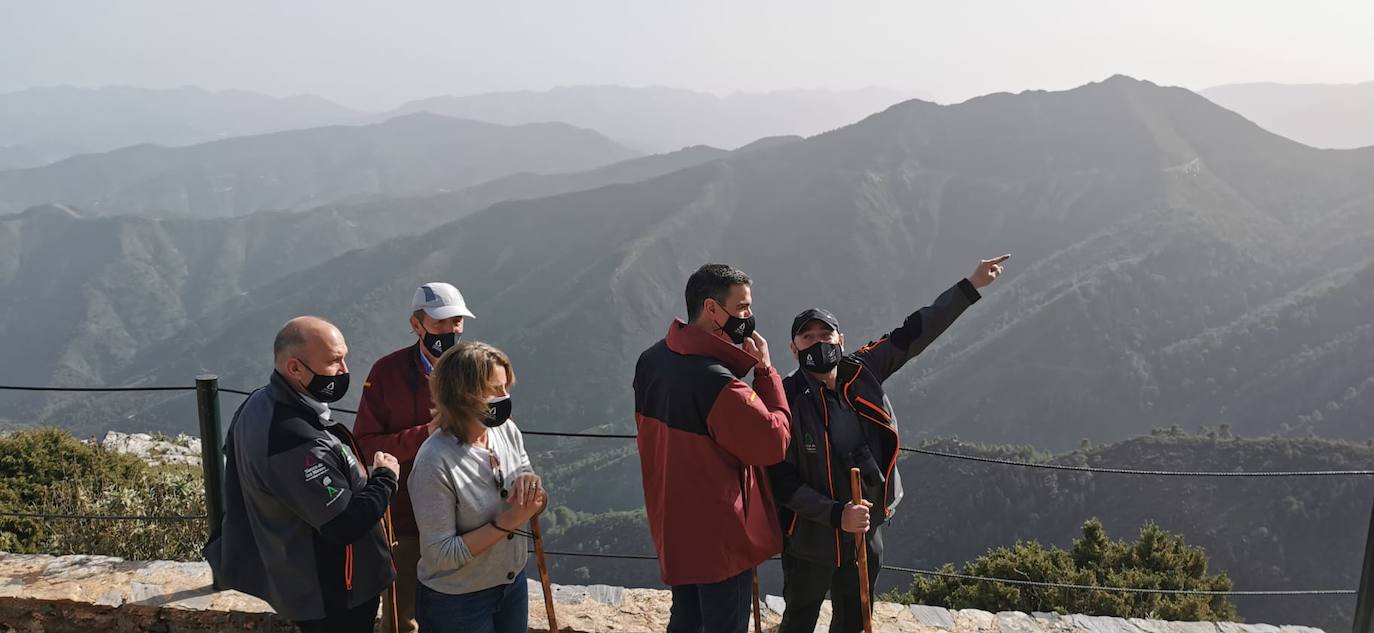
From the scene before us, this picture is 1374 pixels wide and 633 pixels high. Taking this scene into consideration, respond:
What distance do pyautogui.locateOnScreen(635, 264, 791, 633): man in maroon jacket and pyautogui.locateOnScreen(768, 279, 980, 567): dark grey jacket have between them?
0.17 m

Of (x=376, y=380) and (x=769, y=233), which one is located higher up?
(x=769, y=233)

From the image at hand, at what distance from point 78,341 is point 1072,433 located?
17034 centimetres

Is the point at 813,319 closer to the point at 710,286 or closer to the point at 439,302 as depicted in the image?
the point at 710,286

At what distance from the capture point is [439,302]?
411cm

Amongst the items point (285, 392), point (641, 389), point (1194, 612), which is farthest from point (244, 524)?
point (1194, 612)

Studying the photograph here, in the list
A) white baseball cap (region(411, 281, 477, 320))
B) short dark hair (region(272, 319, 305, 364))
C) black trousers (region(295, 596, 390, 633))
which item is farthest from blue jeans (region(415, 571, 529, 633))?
white baseball cap (region(411, 281, 477, 320))

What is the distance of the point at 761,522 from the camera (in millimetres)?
3541

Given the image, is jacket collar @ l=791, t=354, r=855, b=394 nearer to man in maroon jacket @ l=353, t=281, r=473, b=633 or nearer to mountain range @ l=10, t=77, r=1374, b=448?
man in maroon jacket @ l=353, t=281, r=473, b=633

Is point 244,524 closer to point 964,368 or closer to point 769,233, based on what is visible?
point 964,368

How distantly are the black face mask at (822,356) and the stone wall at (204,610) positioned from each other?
162 centimetres

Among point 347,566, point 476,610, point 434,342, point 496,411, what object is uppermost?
point 434,342

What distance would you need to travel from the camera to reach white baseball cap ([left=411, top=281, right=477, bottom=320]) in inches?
160

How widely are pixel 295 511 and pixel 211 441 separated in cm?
191

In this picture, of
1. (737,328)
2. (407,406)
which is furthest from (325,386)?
(737,328)
